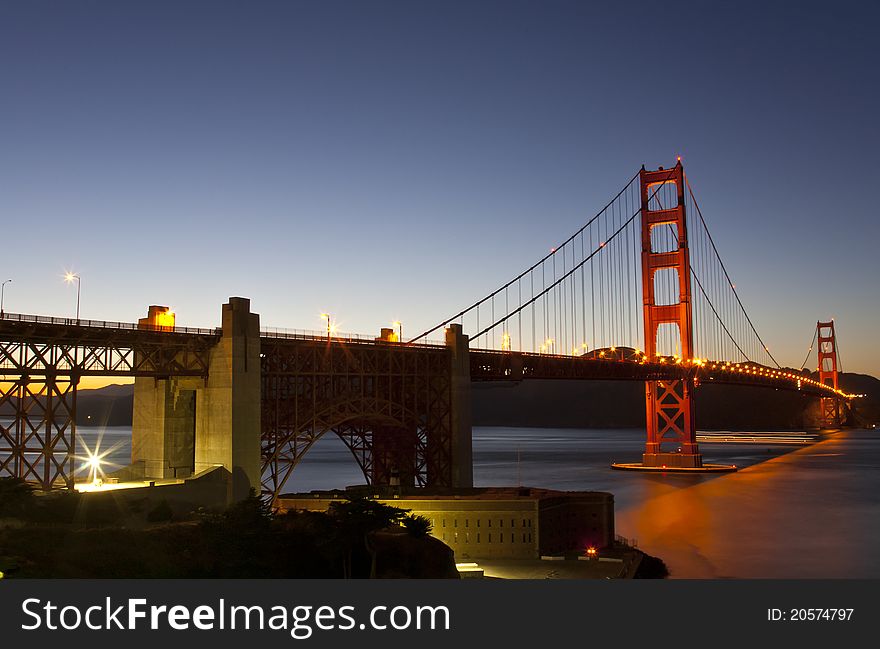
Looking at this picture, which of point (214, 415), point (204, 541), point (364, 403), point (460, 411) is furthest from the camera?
point (460, 411)

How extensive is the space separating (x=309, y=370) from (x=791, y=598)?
113 ft

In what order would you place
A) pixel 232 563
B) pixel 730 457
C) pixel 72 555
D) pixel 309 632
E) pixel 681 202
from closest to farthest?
pixel 309 632
pixel 72 555
pixel 232 563
pixel 681 202
pixel 730 457

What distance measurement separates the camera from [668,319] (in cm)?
11281

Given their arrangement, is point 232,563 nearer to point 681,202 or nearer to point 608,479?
point 608,479

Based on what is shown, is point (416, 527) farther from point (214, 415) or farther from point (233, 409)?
point (214, 415)

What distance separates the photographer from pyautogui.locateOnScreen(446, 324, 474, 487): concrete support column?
6438 cm

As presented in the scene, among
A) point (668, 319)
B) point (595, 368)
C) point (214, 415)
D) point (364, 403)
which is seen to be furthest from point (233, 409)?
point (668, 319)

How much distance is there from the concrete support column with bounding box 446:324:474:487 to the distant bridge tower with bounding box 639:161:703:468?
153 feet

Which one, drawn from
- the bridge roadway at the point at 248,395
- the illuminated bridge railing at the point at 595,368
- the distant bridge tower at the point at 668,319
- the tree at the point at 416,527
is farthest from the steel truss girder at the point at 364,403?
the distant bridge tower at the point at 668,319

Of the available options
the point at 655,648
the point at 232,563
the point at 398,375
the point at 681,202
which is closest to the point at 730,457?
the point at 681,202

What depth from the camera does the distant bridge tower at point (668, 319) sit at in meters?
109

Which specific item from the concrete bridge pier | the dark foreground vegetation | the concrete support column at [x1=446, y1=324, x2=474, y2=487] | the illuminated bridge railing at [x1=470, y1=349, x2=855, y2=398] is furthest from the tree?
the illuminated bridge railing at [x1=470, y1=349, x2=855, y2=398]

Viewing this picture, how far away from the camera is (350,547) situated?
41312mm

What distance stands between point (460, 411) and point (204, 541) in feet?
101
